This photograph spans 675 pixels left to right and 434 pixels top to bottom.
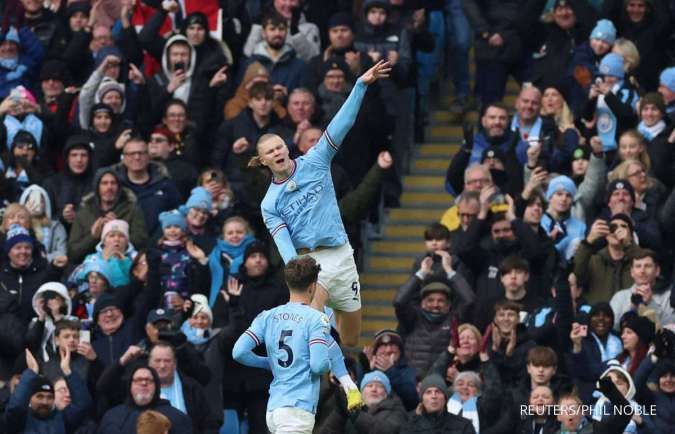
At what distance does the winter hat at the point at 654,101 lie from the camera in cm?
2425

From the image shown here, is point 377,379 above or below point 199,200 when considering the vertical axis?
below

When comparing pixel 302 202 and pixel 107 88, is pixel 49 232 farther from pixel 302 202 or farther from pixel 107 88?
pixel 302 202

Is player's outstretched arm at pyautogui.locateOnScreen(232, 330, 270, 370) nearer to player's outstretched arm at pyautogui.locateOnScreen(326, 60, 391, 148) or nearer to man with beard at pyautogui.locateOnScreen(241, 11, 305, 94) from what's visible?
player's outstretched arm at pyautogui.locateOnScreen(326, 60, 391, 148)

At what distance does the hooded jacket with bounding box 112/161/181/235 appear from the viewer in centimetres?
2489

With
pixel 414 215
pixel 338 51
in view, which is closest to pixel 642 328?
pixel 414 215

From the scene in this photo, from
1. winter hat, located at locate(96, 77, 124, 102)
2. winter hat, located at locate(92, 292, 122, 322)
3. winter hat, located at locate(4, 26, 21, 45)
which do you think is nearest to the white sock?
winter hat, located at locate(92, 292, 122, 322)

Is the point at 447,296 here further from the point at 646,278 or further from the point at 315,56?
the point at 315,56

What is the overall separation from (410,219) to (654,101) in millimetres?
3526

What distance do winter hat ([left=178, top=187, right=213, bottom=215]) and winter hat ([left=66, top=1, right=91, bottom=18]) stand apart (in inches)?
200

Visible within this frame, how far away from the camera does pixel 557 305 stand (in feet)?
72.3

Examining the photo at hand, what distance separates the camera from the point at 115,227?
24.1m

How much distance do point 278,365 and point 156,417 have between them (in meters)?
3.11

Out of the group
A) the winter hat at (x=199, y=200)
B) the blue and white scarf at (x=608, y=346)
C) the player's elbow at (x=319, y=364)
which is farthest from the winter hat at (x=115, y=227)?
the player's elbow at (x=319, y=364)

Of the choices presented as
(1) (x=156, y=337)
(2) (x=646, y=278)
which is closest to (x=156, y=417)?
(1) (x=156, y=337)
